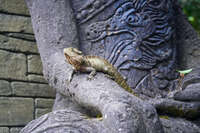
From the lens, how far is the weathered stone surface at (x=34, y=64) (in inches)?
120

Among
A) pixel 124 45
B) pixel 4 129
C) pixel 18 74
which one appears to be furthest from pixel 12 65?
pixel 124 45

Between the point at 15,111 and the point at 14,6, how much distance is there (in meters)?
1.13

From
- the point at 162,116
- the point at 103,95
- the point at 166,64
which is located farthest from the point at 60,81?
the point at 166,64

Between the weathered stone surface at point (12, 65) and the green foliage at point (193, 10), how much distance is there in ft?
13.8

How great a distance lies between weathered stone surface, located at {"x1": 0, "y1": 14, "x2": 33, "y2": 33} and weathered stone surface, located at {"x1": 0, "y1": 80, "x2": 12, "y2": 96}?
1.82 feet

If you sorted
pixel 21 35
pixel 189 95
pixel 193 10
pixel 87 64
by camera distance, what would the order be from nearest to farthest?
pixel 87 64, pixel 189 95, pixel 21 35, pixel 193 10

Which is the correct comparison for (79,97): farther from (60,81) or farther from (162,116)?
(162,116)

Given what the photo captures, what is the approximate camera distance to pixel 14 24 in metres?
3.01

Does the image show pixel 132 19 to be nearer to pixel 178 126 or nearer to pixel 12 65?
pixel 178 126

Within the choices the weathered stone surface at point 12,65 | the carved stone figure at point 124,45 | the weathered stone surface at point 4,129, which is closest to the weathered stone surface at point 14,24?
the weathered stone surface at point 12,65

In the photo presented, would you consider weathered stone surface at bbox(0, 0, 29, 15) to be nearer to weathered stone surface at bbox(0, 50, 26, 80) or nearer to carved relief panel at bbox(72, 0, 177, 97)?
weathered stone surface at bbox(0, 50, 26, 80)

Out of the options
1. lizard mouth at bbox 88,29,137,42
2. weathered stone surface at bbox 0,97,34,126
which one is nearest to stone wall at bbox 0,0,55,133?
weathered stone surface at bbox 0,97,34,126

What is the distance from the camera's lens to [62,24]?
2496mm

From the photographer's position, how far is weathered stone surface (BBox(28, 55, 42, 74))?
3.04 metres
